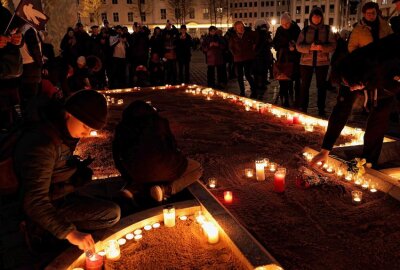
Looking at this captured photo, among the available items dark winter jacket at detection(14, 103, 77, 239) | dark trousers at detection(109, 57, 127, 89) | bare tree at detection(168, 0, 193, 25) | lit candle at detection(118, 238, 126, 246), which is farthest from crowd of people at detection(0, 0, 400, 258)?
A: bare tree at detection(168, 0, 193, 25)

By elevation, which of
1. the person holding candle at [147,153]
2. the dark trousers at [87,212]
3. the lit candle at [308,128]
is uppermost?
the person holding candle at [147,153]

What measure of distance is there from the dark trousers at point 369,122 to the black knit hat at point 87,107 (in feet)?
8.66

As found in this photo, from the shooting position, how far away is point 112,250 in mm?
3184

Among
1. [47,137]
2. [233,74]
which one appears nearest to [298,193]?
[47,137]

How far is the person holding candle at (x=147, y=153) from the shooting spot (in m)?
3.61

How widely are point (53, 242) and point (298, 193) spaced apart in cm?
255

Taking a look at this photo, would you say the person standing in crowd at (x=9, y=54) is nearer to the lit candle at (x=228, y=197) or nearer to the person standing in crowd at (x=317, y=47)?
the lit candle at (x=228, y=197)

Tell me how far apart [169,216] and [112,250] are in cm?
64

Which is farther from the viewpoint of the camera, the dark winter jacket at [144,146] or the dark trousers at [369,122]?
the dark trousers at [369,122]

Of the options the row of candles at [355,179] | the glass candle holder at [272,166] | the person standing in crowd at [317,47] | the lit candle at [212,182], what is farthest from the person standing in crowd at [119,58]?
the row of candles at [355,179]

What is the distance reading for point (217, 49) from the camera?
1239cm

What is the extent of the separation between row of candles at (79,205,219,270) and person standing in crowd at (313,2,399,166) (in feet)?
5.03

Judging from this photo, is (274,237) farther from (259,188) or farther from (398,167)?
(398,167)

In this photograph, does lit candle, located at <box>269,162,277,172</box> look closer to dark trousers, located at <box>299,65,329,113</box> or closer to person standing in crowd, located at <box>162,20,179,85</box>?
dark trousers, located at <box>299,65,329,113</box>
